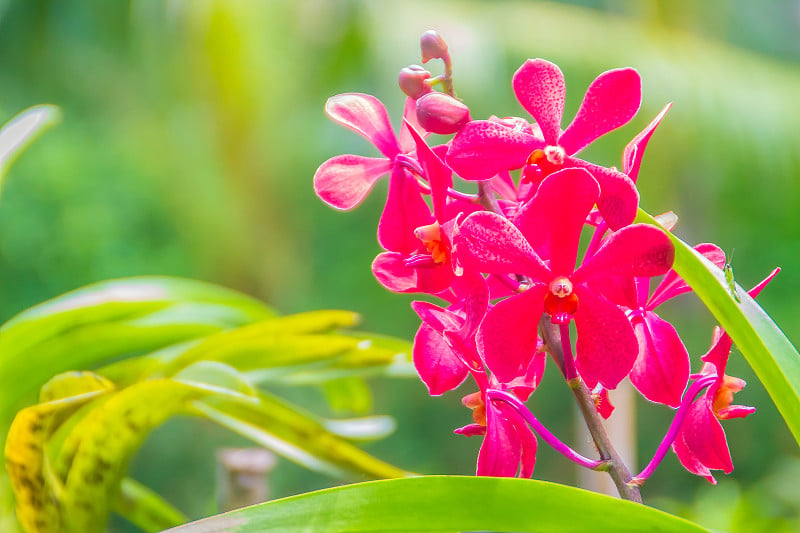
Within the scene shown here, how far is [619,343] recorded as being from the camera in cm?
26

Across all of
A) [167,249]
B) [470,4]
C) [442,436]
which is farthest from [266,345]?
[167,249]

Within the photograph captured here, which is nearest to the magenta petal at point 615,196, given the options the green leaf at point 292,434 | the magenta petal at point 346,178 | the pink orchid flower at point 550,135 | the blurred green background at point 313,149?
the pink orchid flower at point 550,135

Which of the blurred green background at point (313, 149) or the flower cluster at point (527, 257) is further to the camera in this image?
the blurred green background at point (313, 149)

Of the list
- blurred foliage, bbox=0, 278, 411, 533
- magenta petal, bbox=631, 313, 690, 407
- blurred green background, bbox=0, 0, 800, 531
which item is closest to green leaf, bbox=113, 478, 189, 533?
blurred foliage, bbox=0, 278, 411, 533

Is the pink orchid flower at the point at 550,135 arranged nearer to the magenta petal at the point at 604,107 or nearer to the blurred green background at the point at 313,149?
the magenta petal at the point at 604,107

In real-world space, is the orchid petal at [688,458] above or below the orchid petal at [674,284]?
below

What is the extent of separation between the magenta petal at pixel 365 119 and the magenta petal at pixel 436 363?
85 millimetres

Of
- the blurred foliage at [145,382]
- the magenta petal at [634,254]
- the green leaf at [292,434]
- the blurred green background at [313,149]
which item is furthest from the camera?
the blurred green background at [313,149]

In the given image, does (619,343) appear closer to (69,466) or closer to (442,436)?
(69,466)

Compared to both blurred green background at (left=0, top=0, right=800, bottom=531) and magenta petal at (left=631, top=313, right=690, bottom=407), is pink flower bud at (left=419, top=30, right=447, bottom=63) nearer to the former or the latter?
magenta petal at (left=631, top=313, right=690, bottom=407)

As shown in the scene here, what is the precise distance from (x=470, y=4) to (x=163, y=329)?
10.4 ft

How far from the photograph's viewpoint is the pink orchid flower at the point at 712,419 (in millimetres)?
298

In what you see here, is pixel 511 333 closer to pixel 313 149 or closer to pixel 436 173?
pixel 436 173

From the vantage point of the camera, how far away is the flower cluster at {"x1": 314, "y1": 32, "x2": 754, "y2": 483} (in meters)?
0.26
